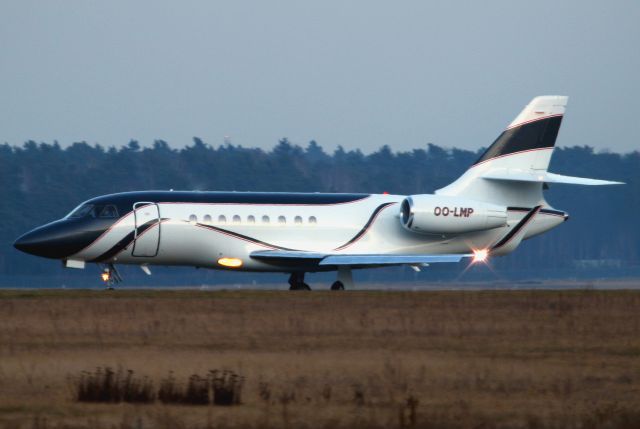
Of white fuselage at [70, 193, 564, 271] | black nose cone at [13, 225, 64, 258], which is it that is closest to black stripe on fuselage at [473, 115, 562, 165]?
white fuselage at [70, 193, 564, 271]

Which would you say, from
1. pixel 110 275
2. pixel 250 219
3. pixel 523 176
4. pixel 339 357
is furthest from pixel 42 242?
pixel 339 357

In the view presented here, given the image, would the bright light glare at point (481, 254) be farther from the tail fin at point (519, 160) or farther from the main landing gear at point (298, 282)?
the main landing gear at point (298, 282)

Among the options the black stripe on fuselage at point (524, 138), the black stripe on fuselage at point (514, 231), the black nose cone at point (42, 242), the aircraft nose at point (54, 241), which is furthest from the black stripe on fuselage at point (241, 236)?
the black stripe on fuselage at point (524, 138)

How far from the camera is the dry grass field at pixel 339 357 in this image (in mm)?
15945

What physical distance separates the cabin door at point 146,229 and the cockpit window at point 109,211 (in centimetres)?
53

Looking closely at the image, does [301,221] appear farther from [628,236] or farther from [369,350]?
[628,236]

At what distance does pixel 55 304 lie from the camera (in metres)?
29.7

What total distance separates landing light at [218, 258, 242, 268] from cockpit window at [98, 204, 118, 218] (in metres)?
3.32

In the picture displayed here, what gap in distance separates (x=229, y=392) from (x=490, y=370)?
186 inches

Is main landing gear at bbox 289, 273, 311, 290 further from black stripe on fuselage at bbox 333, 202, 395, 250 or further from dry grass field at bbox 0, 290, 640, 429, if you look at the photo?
dry grass field at bbox 0, 290, 640, 429

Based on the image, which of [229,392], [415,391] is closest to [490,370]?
[415,391]

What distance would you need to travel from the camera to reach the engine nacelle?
4062cm

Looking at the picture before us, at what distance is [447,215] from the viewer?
41.0 metres

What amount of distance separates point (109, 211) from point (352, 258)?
23.0 feet
